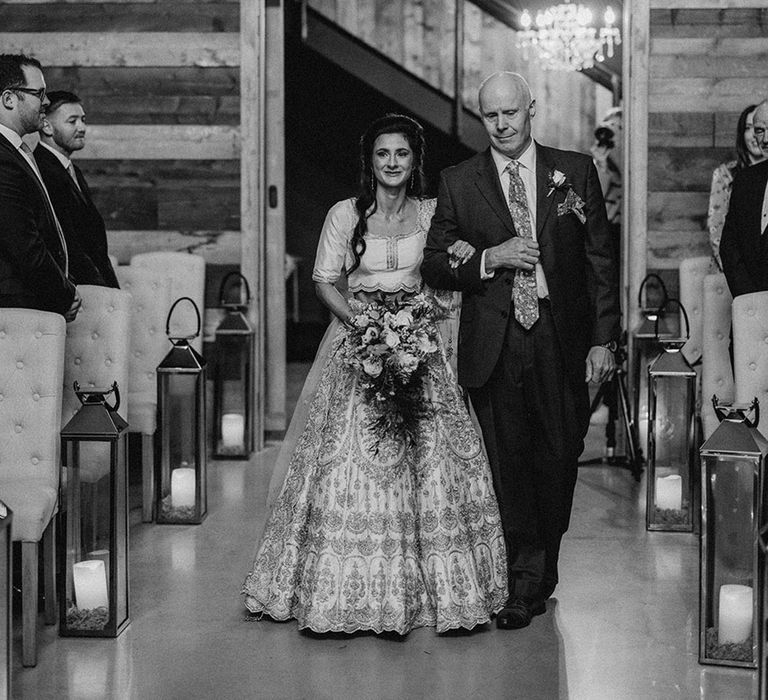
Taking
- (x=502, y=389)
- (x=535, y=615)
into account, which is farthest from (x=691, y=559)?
(x=502, y=389)

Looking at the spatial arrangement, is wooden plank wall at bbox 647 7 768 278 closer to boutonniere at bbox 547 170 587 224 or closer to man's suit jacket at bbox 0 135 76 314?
boutonniere at bbox 547 170 587 224

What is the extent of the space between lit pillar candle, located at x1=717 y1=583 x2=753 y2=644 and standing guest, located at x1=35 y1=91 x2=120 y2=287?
3.14 m

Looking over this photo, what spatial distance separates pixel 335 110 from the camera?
38.6 feet

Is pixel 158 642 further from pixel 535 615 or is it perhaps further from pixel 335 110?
pixel 335 110

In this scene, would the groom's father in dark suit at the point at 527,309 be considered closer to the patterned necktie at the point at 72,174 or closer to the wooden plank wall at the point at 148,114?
the patterned necktie at the point at 72,174

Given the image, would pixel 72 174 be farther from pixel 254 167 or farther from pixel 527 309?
pixel 527 309

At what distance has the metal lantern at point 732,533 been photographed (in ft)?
12.1

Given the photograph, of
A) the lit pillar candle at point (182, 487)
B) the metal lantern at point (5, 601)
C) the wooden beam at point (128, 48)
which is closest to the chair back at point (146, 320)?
the lit pillar candle at point (182, 487)

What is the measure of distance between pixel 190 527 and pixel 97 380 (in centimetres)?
98

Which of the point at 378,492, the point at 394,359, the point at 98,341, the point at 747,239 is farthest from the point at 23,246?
the point at 747,239

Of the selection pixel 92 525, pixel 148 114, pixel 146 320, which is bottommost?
pixel 92 525

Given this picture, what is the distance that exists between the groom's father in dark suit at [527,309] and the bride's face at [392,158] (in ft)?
0.59

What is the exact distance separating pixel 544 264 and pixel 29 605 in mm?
1920

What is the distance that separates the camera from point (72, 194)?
5617mm
